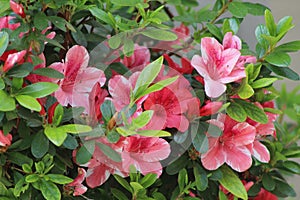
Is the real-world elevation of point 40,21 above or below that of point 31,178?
above

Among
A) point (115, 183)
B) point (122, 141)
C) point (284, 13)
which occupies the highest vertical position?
point (122, 141)

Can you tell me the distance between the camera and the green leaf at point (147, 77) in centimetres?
58

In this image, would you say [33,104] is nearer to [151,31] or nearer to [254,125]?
[151,31]

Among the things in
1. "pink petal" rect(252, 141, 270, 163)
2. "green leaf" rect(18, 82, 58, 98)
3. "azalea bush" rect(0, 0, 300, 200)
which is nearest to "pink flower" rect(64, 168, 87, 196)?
"azalea bush" rect(0, 0, 300, 200)

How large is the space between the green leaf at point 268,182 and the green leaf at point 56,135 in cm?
35

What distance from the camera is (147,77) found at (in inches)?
23.2

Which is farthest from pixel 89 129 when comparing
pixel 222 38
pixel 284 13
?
pixel 284 13

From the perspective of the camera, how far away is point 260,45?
71cm

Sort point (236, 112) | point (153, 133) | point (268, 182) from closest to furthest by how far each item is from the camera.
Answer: point (153, 133) → point (236, 112) → point (268, 182)

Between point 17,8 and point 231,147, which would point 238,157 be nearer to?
point 231,147

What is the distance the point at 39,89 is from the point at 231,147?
10.4 inches

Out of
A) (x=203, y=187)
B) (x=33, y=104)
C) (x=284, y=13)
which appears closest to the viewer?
(x=33, y=104)

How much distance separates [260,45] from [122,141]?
24cm

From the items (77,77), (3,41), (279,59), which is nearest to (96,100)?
(77,77)
